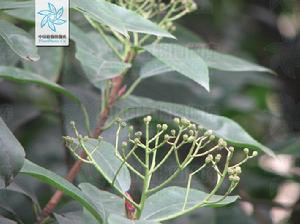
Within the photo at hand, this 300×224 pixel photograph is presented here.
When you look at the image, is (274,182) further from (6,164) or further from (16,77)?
(6,164)

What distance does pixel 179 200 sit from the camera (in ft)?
3.44

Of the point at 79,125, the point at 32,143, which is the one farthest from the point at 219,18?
the point at 79,125

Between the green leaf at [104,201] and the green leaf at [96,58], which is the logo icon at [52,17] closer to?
the green leaf at [96,58]

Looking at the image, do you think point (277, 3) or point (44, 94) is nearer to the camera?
point (44, 94)

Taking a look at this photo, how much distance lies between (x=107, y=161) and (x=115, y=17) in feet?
0.72

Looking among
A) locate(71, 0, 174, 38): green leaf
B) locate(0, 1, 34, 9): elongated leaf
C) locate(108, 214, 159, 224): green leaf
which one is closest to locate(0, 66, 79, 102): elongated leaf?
locate(0, 1, 34, 9): elongated leaf

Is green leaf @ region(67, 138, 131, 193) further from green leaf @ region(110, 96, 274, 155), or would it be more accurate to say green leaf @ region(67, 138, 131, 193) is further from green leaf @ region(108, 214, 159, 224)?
green leaf @ region(110, 96, 274, 155)

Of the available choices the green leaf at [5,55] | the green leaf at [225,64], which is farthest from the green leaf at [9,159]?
the green leaf at [225,64]

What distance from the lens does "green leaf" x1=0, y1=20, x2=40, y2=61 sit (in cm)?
105

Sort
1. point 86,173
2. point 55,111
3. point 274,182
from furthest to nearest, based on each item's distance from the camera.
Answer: point 274,182, point 55,111, point 86,173

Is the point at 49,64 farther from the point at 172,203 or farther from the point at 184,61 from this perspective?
the point at 172,203

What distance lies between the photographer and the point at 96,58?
1.34 metres

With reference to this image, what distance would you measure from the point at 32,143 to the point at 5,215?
78cm

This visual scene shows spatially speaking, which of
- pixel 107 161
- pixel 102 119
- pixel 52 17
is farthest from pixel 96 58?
pixel 107 161
